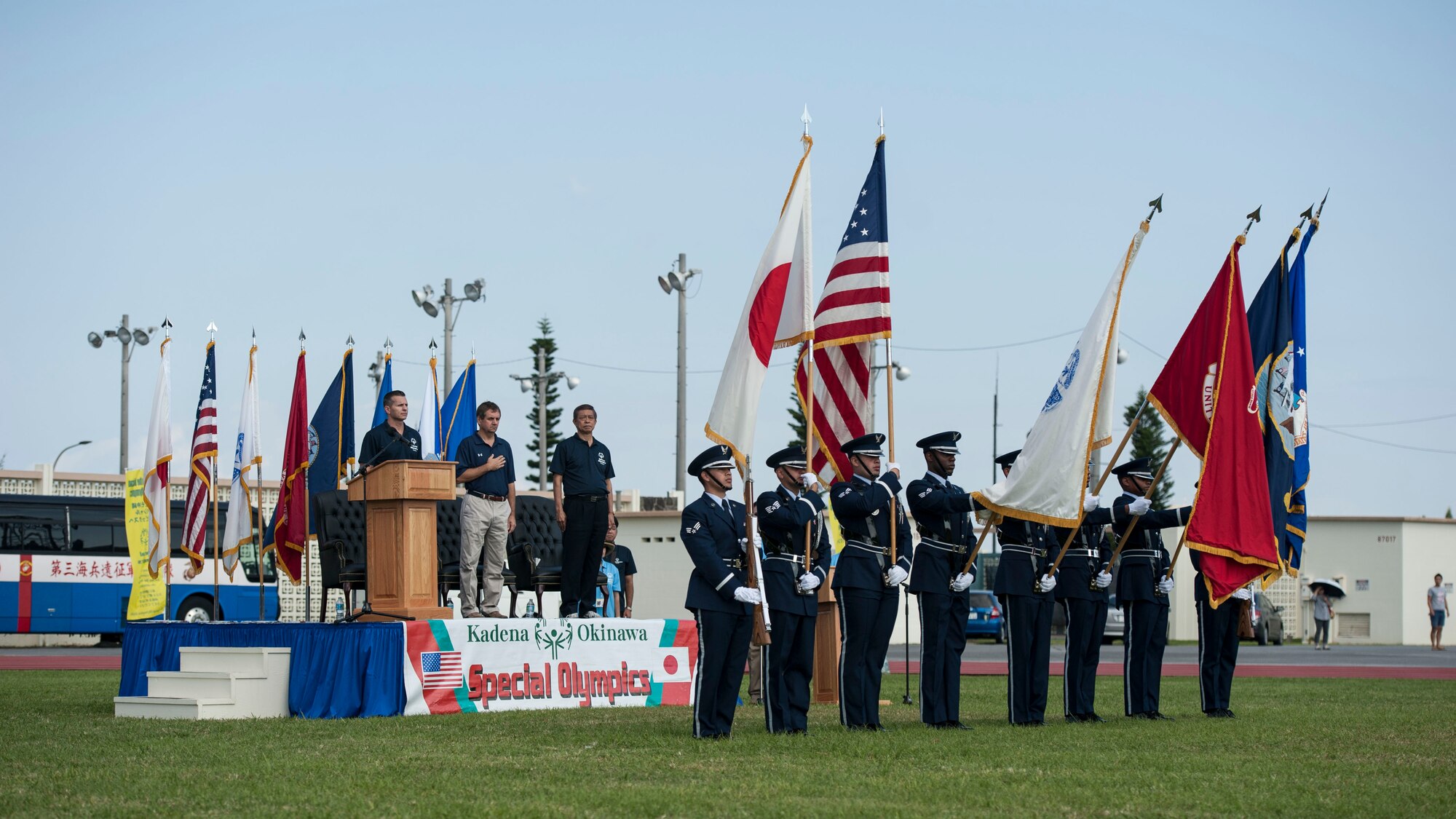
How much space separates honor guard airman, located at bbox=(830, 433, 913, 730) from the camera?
402 inches

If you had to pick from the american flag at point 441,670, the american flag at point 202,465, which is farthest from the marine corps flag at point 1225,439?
the american flag at point 202,465

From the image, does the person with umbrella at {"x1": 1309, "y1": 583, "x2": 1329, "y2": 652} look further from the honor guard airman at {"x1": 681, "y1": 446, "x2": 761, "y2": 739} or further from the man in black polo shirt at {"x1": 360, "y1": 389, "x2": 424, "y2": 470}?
the honor guard airman at {"x1": 681, "y1": 446, "x2": 761, "y2": 739}

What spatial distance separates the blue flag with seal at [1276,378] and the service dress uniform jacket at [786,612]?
3.48m

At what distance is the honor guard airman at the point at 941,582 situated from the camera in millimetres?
10586

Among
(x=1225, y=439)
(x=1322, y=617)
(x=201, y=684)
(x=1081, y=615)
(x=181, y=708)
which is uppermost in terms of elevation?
(x=1225, y=439)

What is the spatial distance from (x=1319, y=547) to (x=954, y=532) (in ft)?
119

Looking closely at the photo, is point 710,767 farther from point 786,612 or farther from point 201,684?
point 201,684

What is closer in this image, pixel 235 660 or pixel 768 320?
pixel 768 320

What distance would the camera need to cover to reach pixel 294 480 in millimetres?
16031

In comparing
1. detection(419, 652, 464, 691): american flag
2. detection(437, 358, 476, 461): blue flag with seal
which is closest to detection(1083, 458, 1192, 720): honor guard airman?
detection(419, 652, 464, 691): american flag

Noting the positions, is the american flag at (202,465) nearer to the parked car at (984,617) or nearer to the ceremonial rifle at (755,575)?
the ceremonial rifle at (755,575)

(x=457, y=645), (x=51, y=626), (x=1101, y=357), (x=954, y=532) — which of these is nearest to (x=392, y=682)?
(x=457, y=645)

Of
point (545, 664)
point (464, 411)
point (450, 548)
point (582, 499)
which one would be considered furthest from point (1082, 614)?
point (464, 411)

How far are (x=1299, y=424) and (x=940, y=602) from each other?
321 cm
